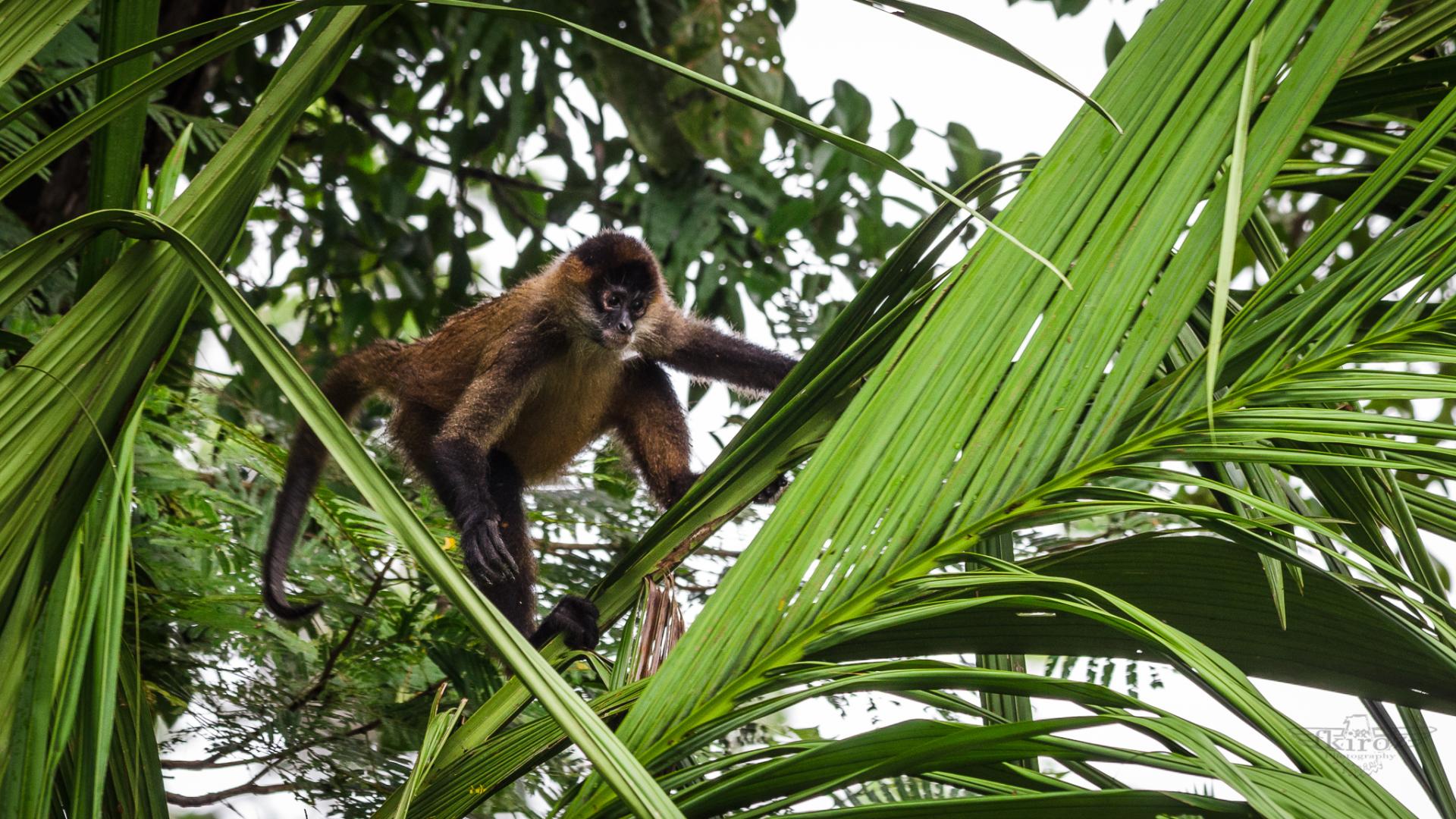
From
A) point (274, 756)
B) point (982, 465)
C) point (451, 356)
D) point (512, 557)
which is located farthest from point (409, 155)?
point (982, 465)

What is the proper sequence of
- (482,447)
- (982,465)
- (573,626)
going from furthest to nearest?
(482,447)
(573,626)
(982,465)

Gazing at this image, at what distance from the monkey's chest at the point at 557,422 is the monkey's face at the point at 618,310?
0.11m

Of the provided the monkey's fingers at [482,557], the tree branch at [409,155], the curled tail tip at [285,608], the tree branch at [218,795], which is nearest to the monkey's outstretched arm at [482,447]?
the monkey's fingers at [482,557]

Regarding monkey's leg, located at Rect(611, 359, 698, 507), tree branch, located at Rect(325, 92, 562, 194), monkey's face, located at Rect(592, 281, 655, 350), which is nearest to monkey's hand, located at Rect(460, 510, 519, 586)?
monkey's leg, located at Rect(611, 359, 698, 507)

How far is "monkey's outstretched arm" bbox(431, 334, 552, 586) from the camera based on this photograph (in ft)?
9.46

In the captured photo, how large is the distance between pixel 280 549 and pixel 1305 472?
2.33 metres

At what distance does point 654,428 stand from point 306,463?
948 millimetres

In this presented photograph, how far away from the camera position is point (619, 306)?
3748 mm

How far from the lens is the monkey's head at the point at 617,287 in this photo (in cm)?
371

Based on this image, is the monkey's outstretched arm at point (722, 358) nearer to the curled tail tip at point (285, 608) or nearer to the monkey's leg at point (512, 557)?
the monkey's leg at point (512, 557)

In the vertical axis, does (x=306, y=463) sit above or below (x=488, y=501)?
above

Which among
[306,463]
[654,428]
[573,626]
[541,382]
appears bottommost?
[573,626]

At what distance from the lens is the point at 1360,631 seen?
1282 millimetres

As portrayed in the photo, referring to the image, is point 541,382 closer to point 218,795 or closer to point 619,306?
point 619,306
